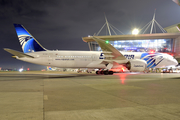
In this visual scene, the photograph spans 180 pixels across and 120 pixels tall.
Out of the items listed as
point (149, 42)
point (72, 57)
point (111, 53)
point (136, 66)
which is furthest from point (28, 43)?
point (149, 42)

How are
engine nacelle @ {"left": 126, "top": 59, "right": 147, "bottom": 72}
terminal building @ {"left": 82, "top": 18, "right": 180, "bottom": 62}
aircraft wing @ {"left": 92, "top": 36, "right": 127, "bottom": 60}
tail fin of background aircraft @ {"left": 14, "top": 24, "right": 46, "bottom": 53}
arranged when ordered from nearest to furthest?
engine nacelle @ {"left": 126, "top": 59, "right": 147, "bottom": 72} → aircraft wing @ {"left": 92, "top": 36, "right": 127, "bottom": 60} → tail fin of background aircraft @ {"left": 14, "top": 24, "right": 46, "bottom": 53} → terminal building @ {"left": 82, "top": 18, "right": 180, "bottom": 62}

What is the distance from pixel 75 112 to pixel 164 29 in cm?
7314

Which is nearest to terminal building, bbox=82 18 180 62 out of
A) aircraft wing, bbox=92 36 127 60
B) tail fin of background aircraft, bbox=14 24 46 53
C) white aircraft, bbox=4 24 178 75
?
white aircraft, bbox=4 24 178 75

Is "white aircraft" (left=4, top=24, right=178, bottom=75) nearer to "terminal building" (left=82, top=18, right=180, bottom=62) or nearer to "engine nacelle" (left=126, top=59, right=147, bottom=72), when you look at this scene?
"engine nacelle" (left=126, top=59, right=147, bottom=72)

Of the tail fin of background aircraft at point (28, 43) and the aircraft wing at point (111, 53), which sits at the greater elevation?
the tail fin of background aircraft at point (28, 43)

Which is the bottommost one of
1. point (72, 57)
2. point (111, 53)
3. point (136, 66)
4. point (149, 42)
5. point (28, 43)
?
point (136, 66)

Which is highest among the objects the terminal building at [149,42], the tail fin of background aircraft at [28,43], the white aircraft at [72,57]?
the terminal building at [149,42]

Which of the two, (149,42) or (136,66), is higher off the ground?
(149,42)

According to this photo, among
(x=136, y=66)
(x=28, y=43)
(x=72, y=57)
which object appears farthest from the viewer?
(x=72, y=57)

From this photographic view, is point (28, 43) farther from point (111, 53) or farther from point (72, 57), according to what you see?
point (111, 53)

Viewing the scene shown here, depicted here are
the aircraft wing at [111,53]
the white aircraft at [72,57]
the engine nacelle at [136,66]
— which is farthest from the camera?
the white aircraft at [72,57]

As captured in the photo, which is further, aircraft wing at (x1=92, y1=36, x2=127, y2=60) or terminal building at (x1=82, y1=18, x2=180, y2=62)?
terminal building at (x1=82, y1=18, x2=180, y2=62)

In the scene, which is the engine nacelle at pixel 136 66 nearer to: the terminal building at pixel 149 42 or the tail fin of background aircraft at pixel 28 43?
the tail fin of background aircraft at pixel 28 43

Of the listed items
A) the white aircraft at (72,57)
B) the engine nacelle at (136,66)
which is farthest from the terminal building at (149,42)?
the engine nacelle at (136,66)
